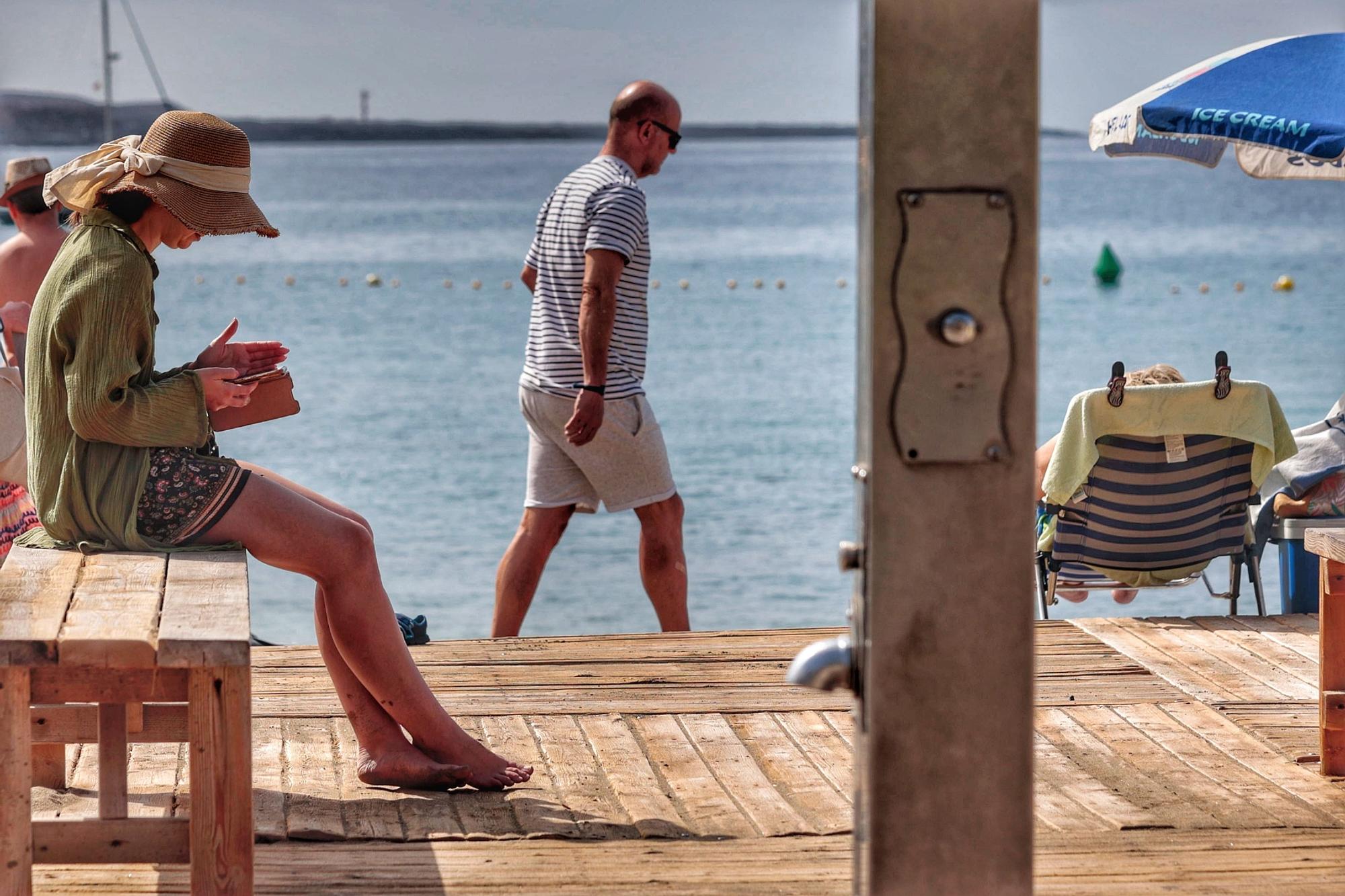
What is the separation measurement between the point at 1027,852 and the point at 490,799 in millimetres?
1712

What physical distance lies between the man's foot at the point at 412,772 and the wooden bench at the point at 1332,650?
176 centimetres

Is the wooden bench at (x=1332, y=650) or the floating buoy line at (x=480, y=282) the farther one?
the floating buoy line at (x=480, y=282)

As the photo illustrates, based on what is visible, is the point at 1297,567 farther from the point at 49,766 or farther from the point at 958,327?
the point at 958,327

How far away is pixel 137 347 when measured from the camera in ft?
10.1

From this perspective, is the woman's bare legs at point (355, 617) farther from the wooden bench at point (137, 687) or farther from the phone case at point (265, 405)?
the wooden bench at point (137, 687)

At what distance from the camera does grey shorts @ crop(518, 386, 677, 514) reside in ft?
15.8

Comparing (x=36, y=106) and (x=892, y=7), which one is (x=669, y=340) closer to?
(x=892, y=7)

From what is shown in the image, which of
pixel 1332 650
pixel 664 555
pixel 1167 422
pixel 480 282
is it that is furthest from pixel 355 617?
pixel 480 282

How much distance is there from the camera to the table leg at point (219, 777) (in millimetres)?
2660

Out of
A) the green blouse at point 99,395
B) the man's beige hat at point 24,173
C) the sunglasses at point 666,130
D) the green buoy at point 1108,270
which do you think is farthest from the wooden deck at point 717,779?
the green buoy at point 1108,270

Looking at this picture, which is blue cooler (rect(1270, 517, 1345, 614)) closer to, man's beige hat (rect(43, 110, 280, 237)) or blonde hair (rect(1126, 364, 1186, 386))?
blonde hair (rect(1126, 364, 1186, 386))

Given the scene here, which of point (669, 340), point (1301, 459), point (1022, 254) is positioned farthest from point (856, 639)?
point (669, 340)

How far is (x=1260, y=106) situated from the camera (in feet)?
16.9

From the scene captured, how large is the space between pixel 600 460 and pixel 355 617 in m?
1.59
